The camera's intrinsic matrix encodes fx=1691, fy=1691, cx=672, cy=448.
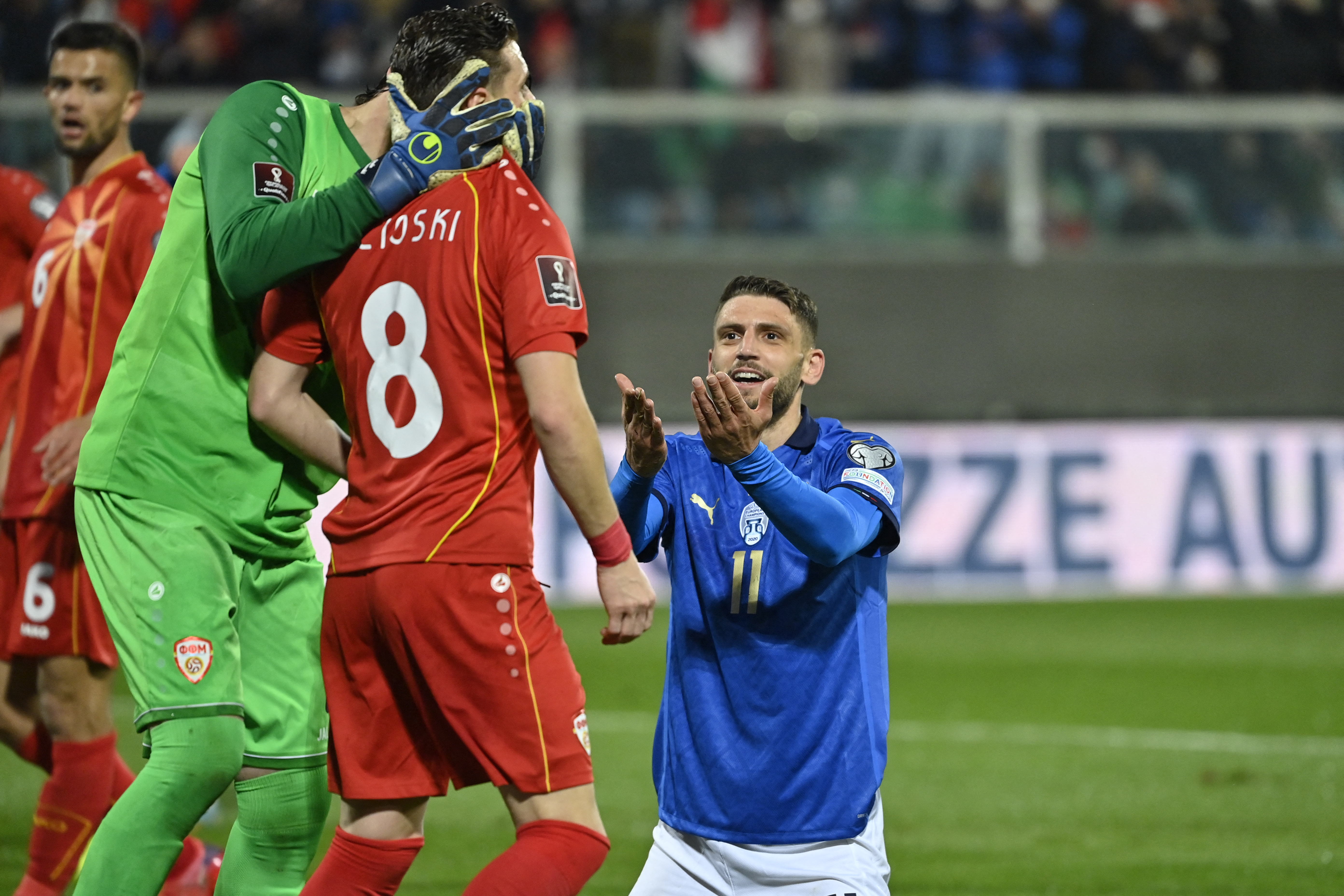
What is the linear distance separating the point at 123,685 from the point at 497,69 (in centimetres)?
728

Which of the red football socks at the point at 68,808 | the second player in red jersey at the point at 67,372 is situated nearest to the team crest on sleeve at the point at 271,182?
the second player in red jersey at the point at 67,372

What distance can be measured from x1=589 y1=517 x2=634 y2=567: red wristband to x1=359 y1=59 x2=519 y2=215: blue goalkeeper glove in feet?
2.44

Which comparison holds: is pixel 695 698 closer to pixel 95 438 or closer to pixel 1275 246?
pixel 95 438

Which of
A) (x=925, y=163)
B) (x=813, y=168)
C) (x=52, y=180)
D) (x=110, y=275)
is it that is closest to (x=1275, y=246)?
(x=925, y=163)

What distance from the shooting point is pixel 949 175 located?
13672mm

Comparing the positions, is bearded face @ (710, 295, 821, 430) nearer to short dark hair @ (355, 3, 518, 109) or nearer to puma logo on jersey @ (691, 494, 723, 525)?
puma logo on jersey @ (691, 494, 723, 525)

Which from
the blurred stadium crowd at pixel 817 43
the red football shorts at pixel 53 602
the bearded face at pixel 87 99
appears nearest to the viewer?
the red football shorts at pixel 53 602

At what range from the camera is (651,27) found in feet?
48.7

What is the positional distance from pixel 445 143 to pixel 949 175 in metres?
A: 10.9

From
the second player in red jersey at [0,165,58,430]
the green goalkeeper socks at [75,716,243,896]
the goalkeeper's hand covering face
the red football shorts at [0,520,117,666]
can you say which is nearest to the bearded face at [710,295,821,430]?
the goalkeeper's hand covering face

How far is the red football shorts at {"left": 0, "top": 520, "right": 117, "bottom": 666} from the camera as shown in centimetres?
461

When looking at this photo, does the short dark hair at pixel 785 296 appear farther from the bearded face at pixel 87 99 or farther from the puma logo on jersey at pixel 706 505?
the bearded face at pixel 87 99

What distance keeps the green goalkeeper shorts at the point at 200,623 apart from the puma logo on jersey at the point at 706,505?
858 millimetres

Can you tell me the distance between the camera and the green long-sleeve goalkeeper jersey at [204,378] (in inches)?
138
